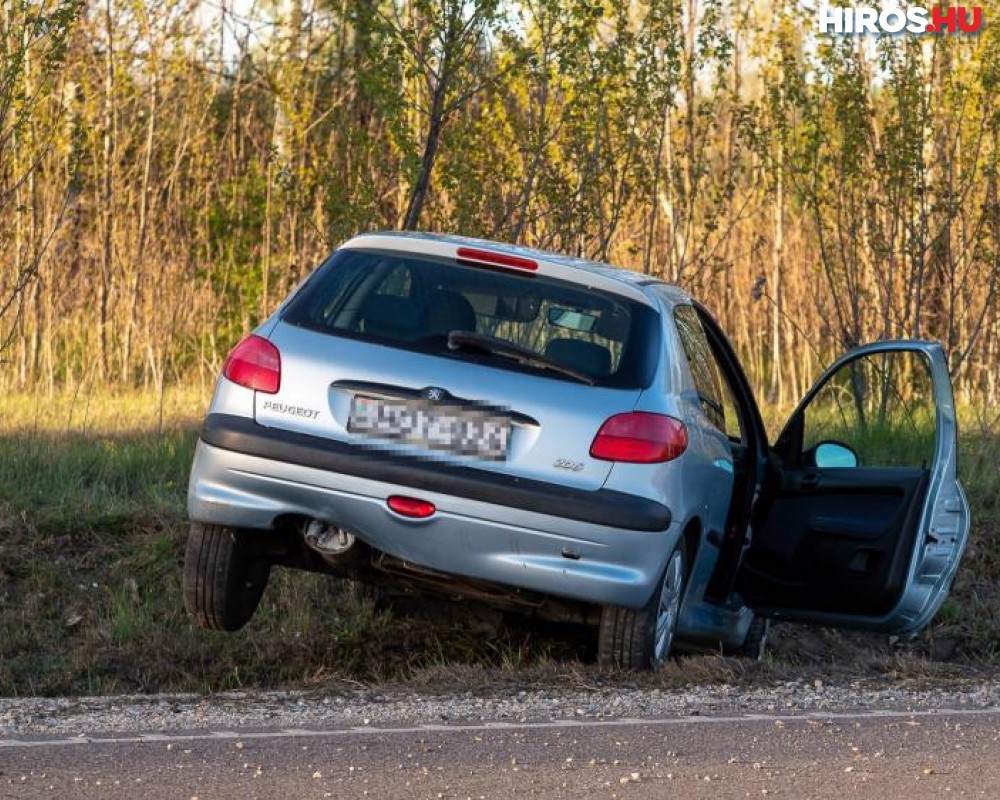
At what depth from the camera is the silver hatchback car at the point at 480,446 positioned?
642 cm

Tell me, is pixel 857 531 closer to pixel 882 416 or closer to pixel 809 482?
pixel 809 482

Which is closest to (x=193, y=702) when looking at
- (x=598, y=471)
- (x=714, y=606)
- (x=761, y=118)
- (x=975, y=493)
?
(x=598, y=471)

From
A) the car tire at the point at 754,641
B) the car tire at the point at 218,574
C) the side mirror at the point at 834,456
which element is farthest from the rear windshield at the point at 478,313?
the car tire at the point at 754,641

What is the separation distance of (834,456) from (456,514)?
2.52 metres

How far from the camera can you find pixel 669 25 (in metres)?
14.0

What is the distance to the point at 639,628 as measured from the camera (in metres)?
6.81

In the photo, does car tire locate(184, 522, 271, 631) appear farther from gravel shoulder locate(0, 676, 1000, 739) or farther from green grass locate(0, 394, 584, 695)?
green grass locate(0, 394, 584, 695)

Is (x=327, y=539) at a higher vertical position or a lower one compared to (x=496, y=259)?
lower

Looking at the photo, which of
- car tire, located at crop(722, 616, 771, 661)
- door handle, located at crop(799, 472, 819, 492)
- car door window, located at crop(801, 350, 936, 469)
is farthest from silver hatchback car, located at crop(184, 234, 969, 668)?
car door window, located at crop(801, 350, 936, 469)

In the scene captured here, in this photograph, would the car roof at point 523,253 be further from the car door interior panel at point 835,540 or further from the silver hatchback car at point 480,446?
the car door interior panel at point 835,540

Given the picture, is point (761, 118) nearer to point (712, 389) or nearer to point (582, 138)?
point (582, 138)

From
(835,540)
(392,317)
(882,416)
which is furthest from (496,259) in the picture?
(882,416)

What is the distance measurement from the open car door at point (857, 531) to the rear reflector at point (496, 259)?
1.73 metres

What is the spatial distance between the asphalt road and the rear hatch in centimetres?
104
